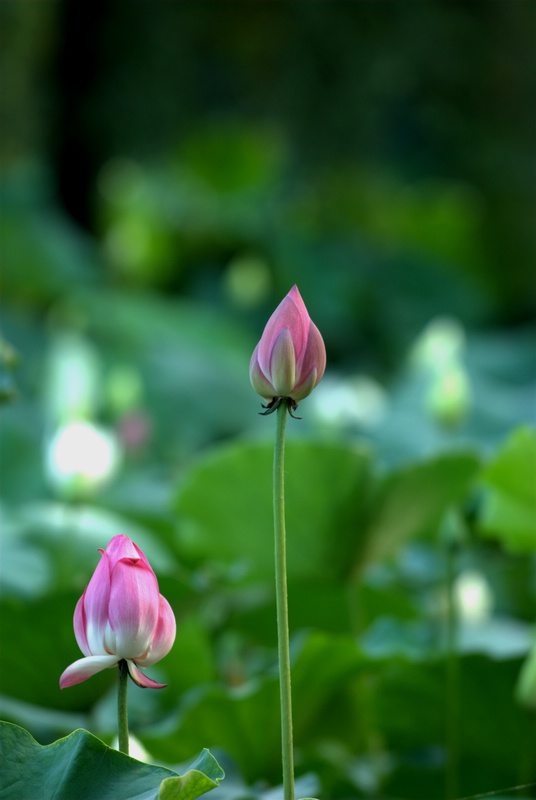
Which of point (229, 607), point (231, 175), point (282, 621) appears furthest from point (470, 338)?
point (282, 621)

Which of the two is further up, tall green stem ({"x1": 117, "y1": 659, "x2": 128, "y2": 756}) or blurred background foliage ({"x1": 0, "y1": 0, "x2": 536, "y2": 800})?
blurred background foliage ({"x1": 0, "y1": 0, "x2": 536, "y2": 800})

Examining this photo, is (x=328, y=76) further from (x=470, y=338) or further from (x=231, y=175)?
(x=470, y=338)

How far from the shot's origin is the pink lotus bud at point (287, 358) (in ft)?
0.53

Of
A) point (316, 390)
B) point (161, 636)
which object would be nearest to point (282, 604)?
point (161, 636)

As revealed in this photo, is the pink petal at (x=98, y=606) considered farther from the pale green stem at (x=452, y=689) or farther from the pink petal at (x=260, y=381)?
the pale green stem at (x=452, y=689)

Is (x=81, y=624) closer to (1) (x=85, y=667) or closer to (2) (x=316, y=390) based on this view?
(1) (x=85, y=667)

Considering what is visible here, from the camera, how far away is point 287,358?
160mm

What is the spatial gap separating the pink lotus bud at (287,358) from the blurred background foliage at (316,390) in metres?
0.09

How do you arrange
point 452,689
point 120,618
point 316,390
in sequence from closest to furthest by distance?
point 120,618 < point 452,689 < point 316,390

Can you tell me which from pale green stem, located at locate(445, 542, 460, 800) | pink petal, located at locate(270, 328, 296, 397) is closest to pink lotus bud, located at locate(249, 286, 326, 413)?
pink petal, located at locate(270, 328, 296, 397)

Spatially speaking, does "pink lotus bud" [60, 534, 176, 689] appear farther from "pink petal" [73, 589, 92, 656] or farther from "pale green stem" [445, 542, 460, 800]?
"pale green stem" [445, 542, 460, 800]

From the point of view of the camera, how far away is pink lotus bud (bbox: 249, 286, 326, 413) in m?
0.16

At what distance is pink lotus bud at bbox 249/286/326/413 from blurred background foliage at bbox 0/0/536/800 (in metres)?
0.09

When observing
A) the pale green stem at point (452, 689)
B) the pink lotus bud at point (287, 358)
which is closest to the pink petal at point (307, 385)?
the pink lotus bud at point (287, 358)
